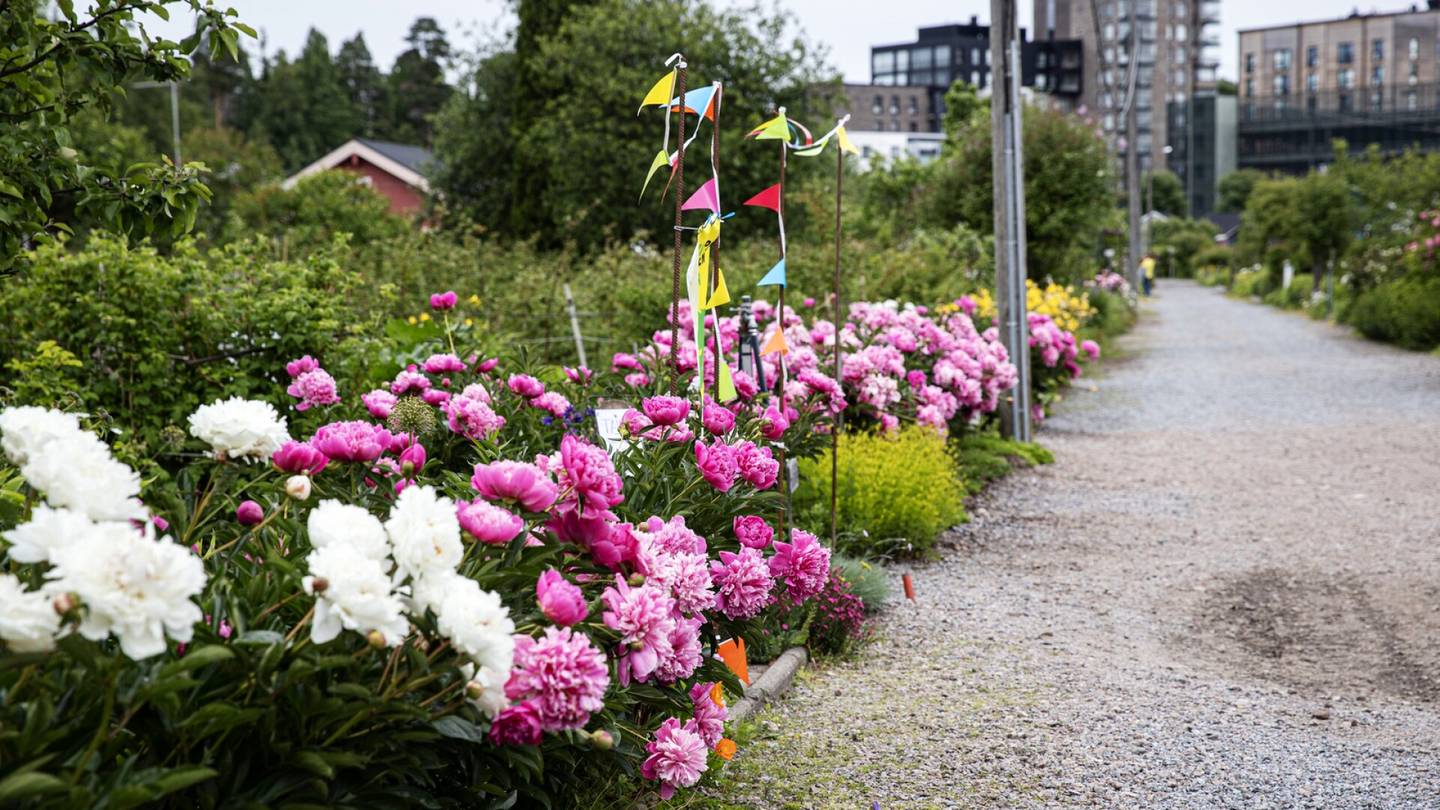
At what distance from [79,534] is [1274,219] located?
3698 cm

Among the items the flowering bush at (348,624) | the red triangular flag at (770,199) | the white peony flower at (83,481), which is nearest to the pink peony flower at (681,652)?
the flowering bush at (348,624)

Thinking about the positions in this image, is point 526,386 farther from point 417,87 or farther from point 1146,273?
point 417,87

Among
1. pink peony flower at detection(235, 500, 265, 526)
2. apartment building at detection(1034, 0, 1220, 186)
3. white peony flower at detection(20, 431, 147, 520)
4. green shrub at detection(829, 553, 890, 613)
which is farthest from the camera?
apartment building at detection(1034, 0, 1220, 186)

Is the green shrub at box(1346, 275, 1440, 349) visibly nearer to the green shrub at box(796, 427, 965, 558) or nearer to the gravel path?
the gravel path

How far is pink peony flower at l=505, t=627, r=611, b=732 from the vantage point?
2.03 metres

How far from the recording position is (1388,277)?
22.5 metres

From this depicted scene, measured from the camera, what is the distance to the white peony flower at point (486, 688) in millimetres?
Answer: 1896

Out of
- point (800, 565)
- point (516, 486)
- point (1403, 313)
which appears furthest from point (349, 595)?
point (1403, 313)

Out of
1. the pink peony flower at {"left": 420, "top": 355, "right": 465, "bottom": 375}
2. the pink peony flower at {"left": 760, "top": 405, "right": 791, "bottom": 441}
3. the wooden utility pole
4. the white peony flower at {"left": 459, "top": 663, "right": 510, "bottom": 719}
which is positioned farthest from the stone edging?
the wooden utility pole

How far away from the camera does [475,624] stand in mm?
1847

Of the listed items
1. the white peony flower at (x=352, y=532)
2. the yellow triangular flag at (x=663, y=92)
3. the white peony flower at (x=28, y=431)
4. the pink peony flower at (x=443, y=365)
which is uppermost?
the yellow triangular flag at (x=663, y=92)

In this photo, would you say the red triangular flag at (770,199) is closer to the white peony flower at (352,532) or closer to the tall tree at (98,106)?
the tall tree at (98,106)

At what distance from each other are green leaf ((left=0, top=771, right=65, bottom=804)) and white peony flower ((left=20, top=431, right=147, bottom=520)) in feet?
1.16

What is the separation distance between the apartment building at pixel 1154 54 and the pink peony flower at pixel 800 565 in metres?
101
